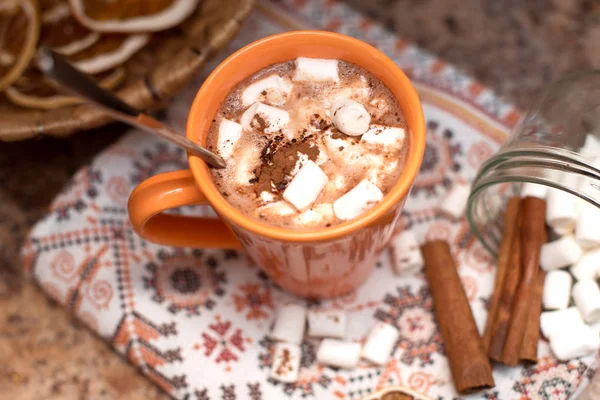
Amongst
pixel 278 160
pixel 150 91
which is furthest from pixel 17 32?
pixel 278 160

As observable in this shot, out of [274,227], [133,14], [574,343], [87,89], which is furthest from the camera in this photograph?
[133,14]

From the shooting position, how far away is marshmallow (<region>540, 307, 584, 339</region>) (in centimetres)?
Result: 82

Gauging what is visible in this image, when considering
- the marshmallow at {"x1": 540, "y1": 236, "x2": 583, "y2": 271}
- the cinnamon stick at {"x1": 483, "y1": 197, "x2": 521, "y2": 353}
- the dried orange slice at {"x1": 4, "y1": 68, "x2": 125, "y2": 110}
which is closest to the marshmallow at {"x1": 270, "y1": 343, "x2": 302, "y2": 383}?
the cinnamon stick at {"x1": 483, "y1": 197, "x2": 521, "y2": 353}

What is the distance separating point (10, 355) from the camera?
3.20 ft

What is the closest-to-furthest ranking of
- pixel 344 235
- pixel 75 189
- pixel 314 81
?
pixel 344 235 → pixel 314 81 → pixel 75 189

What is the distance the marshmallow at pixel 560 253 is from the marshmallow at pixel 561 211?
0.02 m

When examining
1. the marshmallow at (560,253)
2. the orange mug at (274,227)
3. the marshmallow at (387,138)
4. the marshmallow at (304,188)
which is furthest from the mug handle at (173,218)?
the marshmallow at (560,253)

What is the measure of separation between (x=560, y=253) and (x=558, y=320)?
0.30 feet

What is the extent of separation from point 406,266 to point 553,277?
0.21m

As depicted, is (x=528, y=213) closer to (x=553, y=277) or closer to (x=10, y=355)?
(x=553, y=277)

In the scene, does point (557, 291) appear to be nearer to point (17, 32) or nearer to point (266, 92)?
point (266, 92)

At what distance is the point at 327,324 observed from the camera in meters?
0.88

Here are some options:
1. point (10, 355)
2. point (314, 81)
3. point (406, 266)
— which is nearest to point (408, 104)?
point (314, 81)

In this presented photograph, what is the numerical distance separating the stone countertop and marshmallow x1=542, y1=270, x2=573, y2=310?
149 mm
